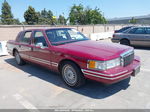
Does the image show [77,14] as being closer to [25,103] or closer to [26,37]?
[26,37]

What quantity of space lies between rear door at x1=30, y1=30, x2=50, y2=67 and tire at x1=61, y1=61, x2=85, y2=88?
0.73 metres

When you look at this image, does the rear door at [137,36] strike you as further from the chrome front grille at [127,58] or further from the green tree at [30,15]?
the green tree at [30,15]

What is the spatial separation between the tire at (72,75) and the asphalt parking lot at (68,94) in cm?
17

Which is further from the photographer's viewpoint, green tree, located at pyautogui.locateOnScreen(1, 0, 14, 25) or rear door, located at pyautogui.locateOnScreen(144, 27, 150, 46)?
green tree, located at pyautogui.locateOnScreen(1, 0, 14, 25)

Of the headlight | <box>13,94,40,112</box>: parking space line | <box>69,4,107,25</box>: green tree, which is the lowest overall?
<box>13,94,40,112</box>: parking space line

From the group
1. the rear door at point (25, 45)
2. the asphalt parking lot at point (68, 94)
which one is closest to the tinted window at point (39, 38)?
the rear door at point (25, 45)

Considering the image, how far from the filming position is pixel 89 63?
2951 mm

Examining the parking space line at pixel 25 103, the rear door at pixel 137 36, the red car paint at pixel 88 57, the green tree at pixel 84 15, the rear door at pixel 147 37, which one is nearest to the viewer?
the parking space line at pixel 25 103

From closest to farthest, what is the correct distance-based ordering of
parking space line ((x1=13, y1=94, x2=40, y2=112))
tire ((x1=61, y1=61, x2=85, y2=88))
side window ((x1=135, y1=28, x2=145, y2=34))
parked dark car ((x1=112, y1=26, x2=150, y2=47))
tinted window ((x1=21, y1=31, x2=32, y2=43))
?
parking space line ((x1=13, y1=94, x2=40, y2=112)) → tire ((x1=61, y1=61, x2=85, y2=88)) → tinted window ((x1=21, y1=31, x2=32, y2=43)) → parked dark car ((x1=112, y1=26, x2=150, y2=47)) → side window ((x1=135, y1=28, x2=145, y2=34))

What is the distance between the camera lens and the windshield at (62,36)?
402cm

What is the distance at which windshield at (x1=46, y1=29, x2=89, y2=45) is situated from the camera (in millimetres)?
4016

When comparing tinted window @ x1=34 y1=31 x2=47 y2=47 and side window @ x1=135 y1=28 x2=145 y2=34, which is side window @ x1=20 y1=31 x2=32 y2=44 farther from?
side window @ x1=135 y1=28 x2=145 y2=34

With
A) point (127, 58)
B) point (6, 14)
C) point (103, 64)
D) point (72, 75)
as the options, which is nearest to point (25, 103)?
point (72, 75)

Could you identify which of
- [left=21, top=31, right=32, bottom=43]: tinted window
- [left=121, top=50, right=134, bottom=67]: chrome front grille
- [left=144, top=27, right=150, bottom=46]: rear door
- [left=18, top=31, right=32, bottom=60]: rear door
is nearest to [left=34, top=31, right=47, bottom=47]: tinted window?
[left=18, top=31, right=32, bottom=60]: rear door
